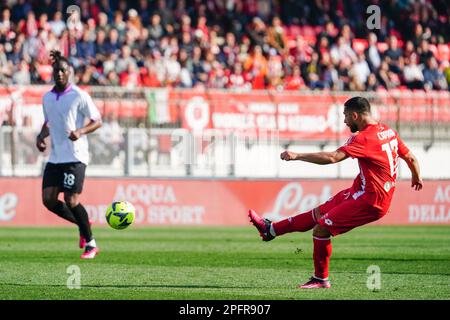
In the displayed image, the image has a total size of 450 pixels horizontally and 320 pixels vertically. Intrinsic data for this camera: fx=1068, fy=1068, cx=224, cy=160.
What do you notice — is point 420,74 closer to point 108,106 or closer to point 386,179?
point 108,106

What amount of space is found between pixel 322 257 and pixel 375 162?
1.07 meters

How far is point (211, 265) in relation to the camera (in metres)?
13.2

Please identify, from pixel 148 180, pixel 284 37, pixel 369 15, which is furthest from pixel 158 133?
pixel 369 15

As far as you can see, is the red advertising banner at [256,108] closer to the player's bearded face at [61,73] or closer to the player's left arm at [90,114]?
the player's left arm at [90,114]

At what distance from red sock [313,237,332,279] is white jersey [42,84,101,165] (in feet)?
13.6

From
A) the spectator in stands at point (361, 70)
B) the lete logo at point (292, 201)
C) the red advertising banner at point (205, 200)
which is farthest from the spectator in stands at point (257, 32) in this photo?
the red advertising banner at point (205, 200)

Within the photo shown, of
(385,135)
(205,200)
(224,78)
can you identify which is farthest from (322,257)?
(224,78)

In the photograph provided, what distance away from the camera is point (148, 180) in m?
22.1

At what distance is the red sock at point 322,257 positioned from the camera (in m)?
10.5

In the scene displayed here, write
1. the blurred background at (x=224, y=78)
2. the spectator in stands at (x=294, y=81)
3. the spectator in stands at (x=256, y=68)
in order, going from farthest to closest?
the spectator in stands at (x=256, y=68) < the spectator in stands at (x=294, y=81) < the blurred background at (x=224, y=78)

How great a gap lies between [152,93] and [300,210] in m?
4.12

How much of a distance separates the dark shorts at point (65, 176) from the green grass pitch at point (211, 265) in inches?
36.8

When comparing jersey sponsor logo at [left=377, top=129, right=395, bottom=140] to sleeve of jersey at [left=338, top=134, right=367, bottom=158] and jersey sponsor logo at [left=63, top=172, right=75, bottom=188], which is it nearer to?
sleeve of jersey at [left=338, top=134, right=367, bottom=158]

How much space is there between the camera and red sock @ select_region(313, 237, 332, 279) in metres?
10.5
